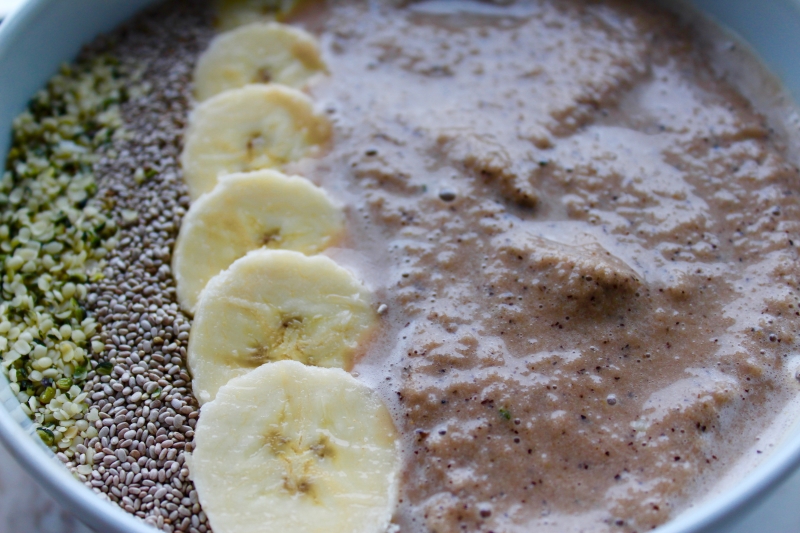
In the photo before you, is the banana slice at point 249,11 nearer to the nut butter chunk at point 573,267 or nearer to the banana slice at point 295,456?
the nut butter chunk at point 573,267

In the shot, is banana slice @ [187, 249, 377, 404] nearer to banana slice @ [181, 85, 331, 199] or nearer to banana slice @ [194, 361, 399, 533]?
banana slice @ [194, 361, 399, 533]

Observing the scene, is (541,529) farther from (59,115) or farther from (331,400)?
(59,115)

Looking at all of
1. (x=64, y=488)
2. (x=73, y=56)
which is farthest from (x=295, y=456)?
(x=73, y=56)

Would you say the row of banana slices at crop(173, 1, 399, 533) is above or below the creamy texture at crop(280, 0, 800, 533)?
below

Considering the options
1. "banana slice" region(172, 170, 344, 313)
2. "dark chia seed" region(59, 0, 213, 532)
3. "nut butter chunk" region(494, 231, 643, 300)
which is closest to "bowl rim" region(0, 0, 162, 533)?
"dark chia seed" region(59, 0, 213, 532)

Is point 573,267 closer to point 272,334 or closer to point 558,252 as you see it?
point 558,252

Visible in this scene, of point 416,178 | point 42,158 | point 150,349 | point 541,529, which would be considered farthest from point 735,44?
point 42,158

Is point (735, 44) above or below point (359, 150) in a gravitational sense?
above
